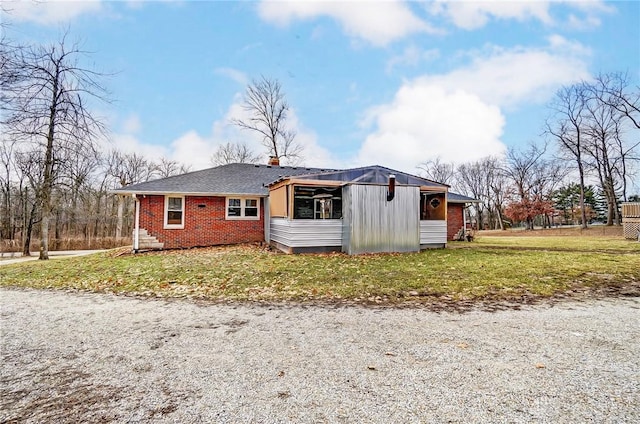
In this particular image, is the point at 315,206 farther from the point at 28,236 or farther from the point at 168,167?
the point at 168,167

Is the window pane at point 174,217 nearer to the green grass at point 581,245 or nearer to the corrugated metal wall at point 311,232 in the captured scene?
the corrugated metal wall at point 311,232

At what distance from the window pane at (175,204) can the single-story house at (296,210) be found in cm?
4

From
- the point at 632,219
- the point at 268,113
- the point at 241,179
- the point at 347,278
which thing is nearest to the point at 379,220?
the point at 347,278

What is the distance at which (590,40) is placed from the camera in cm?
1205

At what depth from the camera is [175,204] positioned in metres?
12.2

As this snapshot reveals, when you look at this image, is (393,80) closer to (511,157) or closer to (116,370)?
(116,370)

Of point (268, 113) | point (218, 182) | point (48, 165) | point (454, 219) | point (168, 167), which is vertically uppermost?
point (268, 113)

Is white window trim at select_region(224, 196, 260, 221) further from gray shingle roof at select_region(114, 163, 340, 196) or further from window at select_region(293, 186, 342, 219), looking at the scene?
window at select_region(293, 186, 342, 219)

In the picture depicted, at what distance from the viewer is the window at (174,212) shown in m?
12.1

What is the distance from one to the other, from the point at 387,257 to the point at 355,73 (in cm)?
1066

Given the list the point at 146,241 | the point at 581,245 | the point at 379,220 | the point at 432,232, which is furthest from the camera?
the point at 581,245

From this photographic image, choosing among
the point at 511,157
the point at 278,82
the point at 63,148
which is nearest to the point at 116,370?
the point at 63,148

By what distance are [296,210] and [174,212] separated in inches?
196

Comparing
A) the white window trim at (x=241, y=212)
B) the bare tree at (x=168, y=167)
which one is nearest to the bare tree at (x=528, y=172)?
the white window trim at (x=241, y=212)
